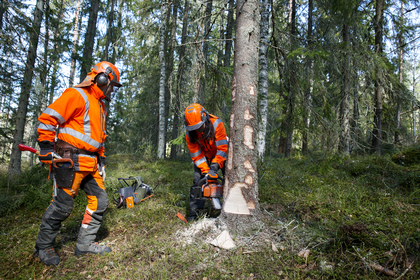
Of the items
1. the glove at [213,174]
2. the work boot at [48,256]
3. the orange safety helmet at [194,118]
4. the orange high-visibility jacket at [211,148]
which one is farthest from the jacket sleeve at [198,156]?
the work boot at [48,256]

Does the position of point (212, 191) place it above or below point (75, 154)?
below

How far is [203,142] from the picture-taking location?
13.4 ft

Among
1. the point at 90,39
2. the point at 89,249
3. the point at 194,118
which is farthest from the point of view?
the point at 90,39

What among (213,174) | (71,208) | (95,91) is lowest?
(71,208)

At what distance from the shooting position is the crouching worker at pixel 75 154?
9.09 ft

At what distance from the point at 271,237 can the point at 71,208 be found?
8.68 ft

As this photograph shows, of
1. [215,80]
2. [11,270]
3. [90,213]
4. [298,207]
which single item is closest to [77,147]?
[90,213]

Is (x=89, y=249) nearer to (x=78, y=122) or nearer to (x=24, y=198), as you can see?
(x=78, y=122)

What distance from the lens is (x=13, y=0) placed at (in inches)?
324

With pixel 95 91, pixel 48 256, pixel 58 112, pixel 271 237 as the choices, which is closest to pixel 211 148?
pixel 271 237

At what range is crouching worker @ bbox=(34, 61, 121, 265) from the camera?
277 centimetres

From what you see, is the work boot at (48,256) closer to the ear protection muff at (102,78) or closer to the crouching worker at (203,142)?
the crouching worker at (203,142)

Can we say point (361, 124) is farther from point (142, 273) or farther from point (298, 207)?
point (142, 273)

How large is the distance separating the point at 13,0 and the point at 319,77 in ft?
35.6
